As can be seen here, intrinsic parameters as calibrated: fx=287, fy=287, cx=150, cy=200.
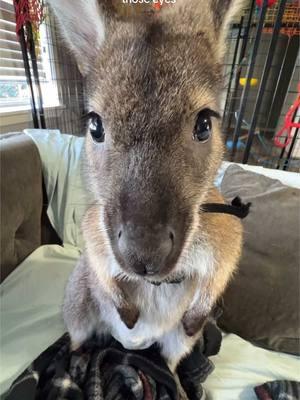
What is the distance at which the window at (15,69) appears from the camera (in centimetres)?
176

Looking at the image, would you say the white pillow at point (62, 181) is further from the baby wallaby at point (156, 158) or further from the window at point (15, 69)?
the baby wallaby at point (156, 158)

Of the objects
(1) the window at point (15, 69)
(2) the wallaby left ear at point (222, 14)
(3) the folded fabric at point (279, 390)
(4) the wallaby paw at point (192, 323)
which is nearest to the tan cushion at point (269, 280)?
(3) the folded fabric at point (279, 390)

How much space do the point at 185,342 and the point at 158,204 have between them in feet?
1.92

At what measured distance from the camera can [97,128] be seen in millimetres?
583

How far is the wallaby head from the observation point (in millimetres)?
455

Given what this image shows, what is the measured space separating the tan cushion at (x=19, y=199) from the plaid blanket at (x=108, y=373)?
47 cm

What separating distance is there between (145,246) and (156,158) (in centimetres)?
14

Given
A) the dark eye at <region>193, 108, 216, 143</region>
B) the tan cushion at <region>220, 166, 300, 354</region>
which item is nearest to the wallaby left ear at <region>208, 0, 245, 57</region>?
the dark eye at <region>193, 108, 216, 143</region>

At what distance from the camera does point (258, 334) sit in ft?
3.46

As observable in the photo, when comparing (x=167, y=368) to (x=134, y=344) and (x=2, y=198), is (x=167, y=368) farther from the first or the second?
(x=2, y=198)

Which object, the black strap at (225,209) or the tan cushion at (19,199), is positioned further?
the tan cushion at (19,199)

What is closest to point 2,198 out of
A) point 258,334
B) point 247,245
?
point 247,245

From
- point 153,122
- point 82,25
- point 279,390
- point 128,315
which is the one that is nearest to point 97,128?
point 153,122

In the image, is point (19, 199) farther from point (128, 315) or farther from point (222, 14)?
point (222, 14)
